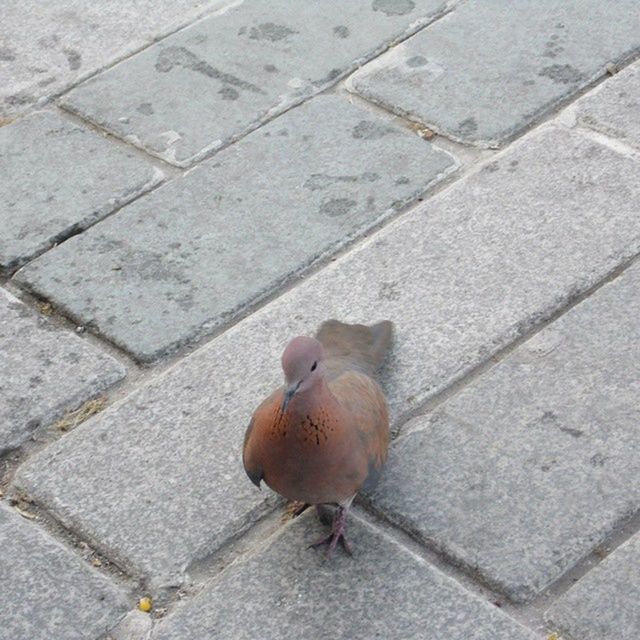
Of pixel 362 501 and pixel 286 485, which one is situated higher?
pixel 286 485

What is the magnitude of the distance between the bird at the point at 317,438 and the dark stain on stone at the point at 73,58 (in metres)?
1.94

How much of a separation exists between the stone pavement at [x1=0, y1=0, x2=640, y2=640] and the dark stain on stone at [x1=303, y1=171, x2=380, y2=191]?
0.05ft

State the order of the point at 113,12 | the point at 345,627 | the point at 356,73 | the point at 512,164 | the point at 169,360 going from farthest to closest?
the point at 113,12 → the point at 356,73 → the point at 512,164 → the point at 169,360 → the point at 345,627

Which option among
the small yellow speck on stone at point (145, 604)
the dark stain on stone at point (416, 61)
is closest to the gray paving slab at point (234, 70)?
the dark stain on stone at point (416, 61)

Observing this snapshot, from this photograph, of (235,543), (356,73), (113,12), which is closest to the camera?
(235,543)

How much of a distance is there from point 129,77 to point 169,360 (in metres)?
1.31

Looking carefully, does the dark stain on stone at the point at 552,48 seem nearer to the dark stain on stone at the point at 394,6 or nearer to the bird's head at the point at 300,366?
the dark stain on stone at the point at 394,6

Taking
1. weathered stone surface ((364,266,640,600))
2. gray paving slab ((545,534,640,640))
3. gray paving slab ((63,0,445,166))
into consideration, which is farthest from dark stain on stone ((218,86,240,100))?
gray paving slab ((545,534,640,640))

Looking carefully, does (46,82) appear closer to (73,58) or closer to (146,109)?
(73,58)

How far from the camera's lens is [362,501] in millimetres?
3023

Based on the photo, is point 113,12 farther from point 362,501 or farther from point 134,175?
point 362,501

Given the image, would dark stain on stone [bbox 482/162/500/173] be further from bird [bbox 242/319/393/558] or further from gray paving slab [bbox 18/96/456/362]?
bird [bbox 242/319/393/558]

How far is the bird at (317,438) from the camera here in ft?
8.84

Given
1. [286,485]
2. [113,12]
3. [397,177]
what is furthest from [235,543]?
[113,12]
